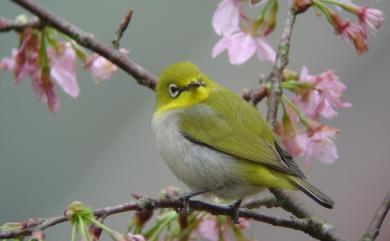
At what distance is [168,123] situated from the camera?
2.36m

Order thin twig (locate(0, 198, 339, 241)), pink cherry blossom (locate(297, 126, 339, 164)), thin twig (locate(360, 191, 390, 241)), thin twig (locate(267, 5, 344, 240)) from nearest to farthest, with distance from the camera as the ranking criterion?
1. thin twig (locate(0, 198, 339, 241))
2. thin twig (locate(360, 191, 390, 241))
3. thin twig (locate(267, 5, 344, 240))
4. pink cherry blossom (locate(297, 126, 339, 164))

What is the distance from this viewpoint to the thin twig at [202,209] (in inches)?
58.2

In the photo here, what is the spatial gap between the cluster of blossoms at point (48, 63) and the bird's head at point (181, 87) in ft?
0.62

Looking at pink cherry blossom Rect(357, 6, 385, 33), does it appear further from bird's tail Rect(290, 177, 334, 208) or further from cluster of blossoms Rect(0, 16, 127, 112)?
cluster of blossoms Rect(0, 16, 127, 112)

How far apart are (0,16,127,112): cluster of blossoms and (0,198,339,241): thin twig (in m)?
0.72

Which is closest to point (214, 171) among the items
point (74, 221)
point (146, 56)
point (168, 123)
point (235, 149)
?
point (235, 149)

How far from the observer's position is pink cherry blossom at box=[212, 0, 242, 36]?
7.47ft

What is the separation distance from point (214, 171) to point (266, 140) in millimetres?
207

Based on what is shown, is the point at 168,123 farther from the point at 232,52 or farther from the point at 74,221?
the point at 74,221

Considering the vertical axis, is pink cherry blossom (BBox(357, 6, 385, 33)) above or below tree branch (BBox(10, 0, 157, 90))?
below

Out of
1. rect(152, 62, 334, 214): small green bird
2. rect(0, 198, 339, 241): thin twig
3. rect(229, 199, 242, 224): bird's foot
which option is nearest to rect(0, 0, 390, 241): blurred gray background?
rect(152, 62, 334, 214): small green bird

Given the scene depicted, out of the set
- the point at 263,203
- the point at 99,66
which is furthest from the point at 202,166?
the point at 99,66

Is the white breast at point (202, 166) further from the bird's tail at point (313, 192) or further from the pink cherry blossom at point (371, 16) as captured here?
the pink cherry blossom at point (371, 16)

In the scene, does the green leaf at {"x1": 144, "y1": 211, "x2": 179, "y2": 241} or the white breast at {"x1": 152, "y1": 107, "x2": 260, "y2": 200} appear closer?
the green leaf at {"x1": 144, "y1": 211, "x2": 179, "y2": 241}
